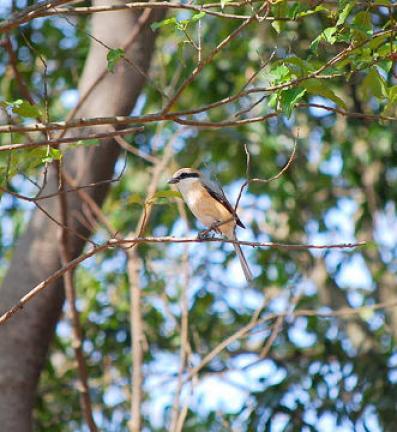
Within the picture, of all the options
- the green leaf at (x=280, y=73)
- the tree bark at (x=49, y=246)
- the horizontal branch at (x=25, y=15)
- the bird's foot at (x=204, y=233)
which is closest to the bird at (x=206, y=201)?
the bird's foot at (x=204, y=233)

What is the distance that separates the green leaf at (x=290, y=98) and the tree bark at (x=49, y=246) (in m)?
2.35

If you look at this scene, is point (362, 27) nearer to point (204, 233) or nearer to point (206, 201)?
point (204, 233)

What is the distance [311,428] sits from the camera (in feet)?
18.9

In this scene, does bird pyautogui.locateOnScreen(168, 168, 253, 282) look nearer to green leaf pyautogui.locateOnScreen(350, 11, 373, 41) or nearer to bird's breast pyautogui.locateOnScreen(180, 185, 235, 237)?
bird's breast pyautogui.locateOnScreen(180, 185, 235, 237)

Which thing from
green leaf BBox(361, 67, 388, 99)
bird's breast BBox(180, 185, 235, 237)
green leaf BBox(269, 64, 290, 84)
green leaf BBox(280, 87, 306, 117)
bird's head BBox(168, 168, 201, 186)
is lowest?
green leaf BBox(280, 87, 306, 117)

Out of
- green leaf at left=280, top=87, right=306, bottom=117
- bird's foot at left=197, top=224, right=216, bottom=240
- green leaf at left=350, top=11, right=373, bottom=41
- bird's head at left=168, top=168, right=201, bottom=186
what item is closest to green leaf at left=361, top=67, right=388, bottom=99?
green leaf at left=350, top=11, right=373, bottom=41

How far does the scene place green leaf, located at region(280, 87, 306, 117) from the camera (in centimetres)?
277

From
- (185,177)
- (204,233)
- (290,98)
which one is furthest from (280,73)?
(185,177)

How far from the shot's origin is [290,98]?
281cm

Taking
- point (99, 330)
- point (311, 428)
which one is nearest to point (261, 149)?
point (99, 330)

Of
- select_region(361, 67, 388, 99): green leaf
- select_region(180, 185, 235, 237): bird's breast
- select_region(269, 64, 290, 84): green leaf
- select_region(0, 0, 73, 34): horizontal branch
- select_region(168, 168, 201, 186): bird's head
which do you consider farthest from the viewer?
select_region(168, 168, 201, 186): bird's head

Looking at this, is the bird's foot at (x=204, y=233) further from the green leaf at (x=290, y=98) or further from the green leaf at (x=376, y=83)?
the green leaf at (x=376, y=83)

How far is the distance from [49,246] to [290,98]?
2517 mm

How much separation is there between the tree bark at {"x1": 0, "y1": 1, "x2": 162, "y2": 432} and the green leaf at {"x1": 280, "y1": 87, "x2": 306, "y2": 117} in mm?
2349
